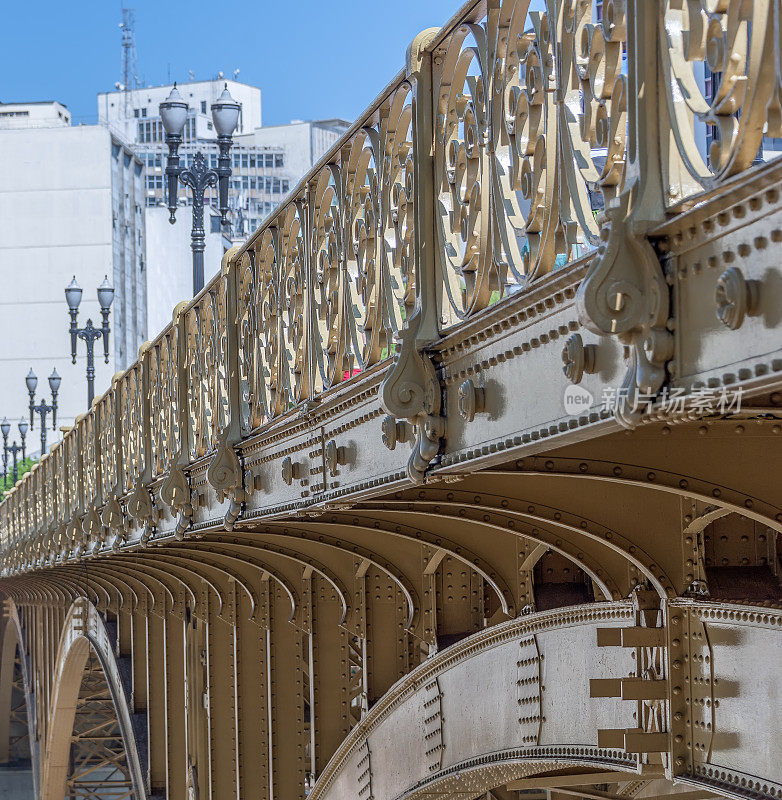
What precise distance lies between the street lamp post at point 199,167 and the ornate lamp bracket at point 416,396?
1099 cm

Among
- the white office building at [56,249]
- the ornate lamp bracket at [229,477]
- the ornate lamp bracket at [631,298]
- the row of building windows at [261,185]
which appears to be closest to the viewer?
the ornate lamp bracket at [631,298]

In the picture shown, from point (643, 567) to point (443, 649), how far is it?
321 centimetres

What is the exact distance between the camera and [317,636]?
11938 mm

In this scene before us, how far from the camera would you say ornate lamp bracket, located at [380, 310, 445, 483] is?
16.2 feet

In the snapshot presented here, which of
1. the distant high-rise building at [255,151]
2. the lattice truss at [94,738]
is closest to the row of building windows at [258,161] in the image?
the distant high-rise building at [255,151]

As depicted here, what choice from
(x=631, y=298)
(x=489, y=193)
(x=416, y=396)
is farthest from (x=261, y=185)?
(x=631, y=298)

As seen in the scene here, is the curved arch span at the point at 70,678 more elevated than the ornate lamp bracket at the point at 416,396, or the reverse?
the ornate lamp bracket at the point at 416,396

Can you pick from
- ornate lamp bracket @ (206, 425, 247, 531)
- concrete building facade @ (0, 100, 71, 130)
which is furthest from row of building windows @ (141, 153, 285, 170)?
ornate lamp bracket @ (206, 425, 247, 531)

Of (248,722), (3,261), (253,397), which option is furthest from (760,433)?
(3,261)

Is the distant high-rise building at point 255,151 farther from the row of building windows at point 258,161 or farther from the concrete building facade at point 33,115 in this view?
the concrete building facade at point 33,115

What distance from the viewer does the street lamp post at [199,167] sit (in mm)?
16359

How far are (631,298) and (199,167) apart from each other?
15.5 meters

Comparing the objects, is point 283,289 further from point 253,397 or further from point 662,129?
point 662,129

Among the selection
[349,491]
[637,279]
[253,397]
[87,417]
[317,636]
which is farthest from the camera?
[87,417]
